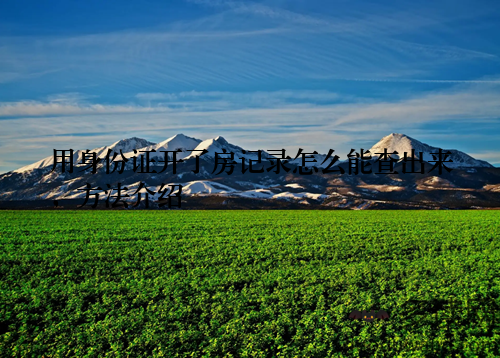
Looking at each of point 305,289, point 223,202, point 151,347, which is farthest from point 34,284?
point 223,202

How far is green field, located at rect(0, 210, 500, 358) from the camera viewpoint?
37.3ft

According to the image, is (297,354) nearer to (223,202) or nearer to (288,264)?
(288,264)

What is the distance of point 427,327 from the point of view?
40.0 ft

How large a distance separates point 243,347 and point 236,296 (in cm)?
364

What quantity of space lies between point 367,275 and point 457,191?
145 m

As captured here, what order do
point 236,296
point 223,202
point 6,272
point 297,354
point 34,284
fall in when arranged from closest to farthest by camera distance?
point 297,354
point 236,296
point 34,284
point 6,272
point 223,202

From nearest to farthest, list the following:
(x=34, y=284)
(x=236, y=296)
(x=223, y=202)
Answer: (x=236, y=296) < (x=34, y=284) < (x=223, y=202)

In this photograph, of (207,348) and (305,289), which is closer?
(207,348)

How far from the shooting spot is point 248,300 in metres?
14.5

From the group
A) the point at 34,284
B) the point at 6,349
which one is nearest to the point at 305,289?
the point at 6,349

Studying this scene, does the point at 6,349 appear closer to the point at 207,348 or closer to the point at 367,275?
the point at 207,348

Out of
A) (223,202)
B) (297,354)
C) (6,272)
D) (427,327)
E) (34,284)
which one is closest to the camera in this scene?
(297,354)

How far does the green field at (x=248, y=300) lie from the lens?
11359 mm

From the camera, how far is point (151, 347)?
11445 mm
